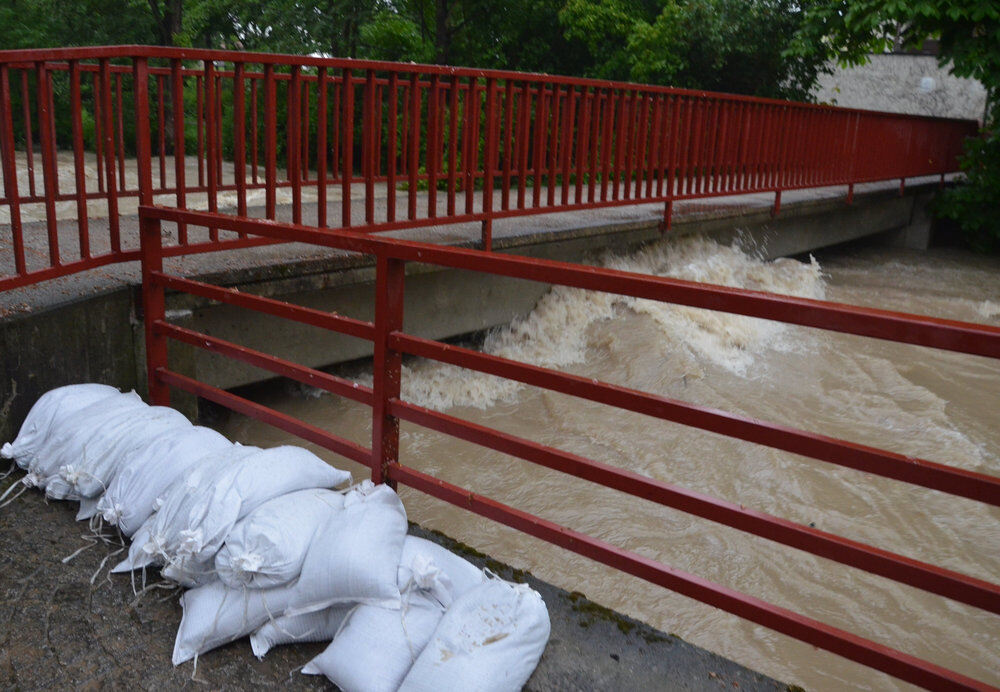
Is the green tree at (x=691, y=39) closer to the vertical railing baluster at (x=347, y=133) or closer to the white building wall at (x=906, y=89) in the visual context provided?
the white building wall at (x=906, y=89)

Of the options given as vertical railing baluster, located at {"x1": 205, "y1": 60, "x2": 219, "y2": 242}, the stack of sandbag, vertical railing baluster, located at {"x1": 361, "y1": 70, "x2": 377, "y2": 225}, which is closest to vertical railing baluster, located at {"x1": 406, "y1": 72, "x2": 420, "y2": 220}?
vertical railing baluster, located at {"x1": 361, "y1": 70, "x2": 377, "y2": 225}

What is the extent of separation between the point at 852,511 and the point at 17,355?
467 centimetres

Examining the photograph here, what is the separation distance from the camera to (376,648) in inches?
90.5

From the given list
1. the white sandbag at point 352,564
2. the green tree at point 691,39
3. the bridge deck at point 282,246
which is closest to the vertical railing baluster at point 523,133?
the bridge deck at point 282,246

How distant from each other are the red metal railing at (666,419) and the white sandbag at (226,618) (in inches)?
27.2

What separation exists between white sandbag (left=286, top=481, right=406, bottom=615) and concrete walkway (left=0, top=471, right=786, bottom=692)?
0.19 metres

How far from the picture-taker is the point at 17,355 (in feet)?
12.1

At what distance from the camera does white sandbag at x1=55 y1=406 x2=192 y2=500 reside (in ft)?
10.2

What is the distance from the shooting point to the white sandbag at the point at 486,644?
7.07ft

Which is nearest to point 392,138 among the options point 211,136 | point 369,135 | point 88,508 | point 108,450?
point 369,135

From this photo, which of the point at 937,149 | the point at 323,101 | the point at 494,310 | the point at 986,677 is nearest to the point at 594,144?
the point at 494,310

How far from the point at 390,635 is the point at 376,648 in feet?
0.16

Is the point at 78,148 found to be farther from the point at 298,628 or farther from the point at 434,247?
the point at 298,628

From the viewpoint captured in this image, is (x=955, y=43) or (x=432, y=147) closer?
(x=432, y=147)
